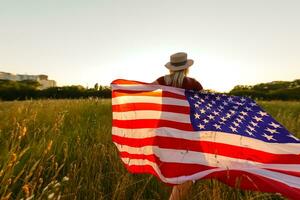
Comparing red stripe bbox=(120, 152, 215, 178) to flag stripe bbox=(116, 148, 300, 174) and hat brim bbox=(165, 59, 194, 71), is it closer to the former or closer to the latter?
flag stripe bbox=(116, 148, 300, 174)

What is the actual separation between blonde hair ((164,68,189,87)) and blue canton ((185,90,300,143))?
0.62ft

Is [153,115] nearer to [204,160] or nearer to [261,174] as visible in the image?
[204,160]

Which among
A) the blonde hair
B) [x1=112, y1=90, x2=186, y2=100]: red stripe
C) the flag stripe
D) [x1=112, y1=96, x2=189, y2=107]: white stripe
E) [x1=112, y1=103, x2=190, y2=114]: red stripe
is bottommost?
the flag stripe

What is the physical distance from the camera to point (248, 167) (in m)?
4.52

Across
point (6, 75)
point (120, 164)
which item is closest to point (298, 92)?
point (120, 164)

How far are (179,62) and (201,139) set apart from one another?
3.95ft

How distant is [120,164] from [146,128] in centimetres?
127

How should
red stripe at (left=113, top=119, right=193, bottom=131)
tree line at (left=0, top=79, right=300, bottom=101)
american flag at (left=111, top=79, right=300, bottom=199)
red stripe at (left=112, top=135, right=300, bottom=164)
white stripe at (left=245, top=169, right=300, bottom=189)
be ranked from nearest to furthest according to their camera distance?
1. white stripe at (left=245, top=169, right=300, bottom=189)
2. american flag at (left=111, top=79, right=300, bottom=199)
3. red stripe at (left=112, top=135, right=300, bottom=164)
4. red stripe at (left=113, top=119, right=193, bottom=131)
5. tree line at (left=0, top=79, right=300, bottom=101)

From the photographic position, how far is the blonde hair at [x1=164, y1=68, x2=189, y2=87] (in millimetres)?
5477

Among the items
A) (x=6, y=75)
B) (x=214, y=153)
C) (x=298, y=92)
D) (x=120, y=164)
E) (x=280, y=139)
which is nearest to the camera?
(x=214, y=153)

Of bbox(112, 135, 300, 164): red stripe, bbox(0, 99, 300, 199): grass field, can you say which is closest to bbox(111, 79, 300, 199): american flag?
bbox(112, 135, 300, 164): red stripe

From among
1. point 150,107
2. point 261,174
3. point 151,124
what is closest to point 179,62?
point 150,107

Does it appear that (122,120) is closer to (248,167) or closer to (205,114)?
(205,114)

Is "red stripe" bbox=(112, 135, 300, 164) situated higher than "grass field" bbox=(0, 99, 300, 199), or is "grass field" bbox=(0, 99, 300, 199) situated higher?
"red stripe" bbox=(112, 135, 300, 164)
